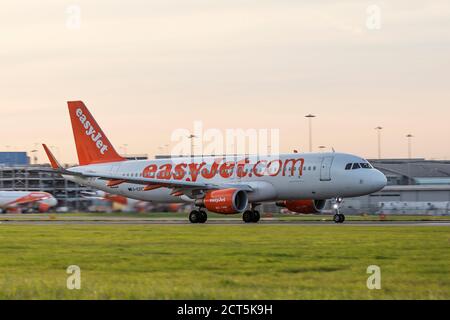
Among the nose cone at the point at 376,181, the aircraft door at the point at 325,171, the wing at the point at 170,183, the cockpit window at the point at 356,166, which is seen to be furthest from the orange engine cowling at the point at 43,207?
the nose cone at the point at 376,181

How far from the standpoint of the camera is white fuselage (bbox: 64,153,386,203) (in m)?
56.9

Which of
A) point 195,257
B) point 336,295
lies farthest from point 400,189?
point 336,295

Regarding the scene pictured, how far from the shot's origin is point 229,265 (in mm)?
24391

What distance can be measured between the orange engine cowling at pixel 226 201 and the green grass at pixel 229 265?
1796 cm

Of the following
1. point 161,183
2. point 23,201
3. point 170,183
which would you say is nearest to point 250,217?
point 170,183

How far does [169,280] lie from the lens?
68.2 feet

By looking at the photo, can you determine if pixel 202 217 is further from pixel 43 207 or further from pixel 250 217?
pixel 43 207

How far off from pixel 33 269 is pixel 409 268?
32.4ft

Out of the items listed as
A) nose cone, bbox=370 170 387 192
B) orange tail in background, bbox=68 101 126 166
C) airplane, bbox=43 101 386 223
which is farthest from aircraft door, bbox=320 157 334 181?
orange tail in background, bbox=68 101 126 166

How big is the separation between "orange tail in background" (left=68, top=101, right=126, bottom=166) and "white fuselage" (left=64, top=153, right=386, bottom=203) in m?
5.25

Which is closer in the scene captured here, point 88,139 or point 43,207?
point 88,139

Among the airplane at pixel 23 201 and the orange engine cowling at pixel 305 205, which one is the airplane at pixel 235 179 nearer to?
the orange engine cowling at pixel 305 205

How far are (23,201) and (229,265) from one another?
98.7 meters

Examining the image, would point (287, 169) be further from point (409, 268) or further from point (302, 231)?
point (409, 268)
